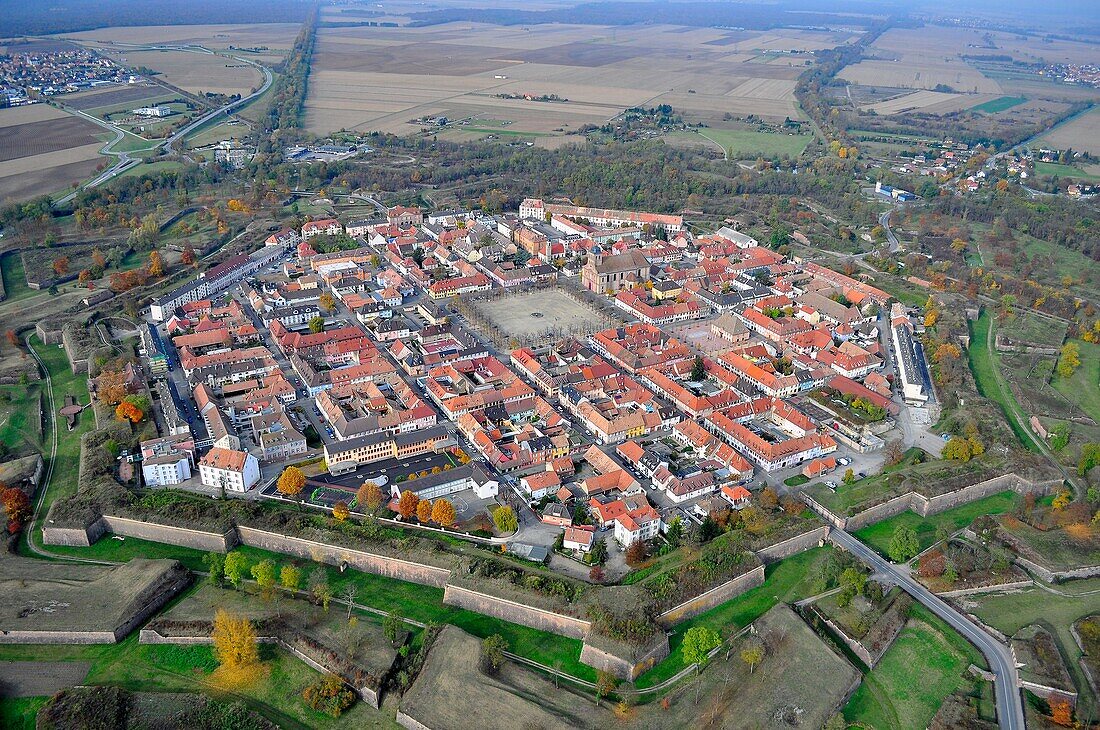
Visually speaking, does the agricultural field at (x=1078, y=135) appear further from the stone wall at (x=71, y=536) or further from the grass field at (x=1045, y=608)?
the stone wall at (x=71, y=536)

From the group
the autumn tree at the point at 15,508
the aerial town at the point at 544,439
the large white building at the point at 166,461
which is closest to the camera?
the aerial town at the point at 544,439

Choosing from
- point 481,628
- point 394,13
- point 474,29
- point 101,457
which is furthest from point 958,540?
point 394,13

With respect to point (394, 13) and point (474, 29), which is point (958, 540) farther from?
point (394, 13)

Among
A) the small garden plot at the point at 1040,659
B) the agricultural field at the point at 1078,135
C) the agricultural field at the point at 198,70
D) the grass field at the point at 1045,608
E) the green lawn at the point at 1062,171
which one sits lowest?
the grass field at the point at 1045,608

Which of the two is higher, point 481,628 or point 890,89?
point 890,89

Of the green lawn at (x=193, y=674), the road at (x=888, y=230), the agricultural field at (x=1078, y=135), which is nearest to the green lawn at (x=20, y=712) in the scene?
the green lawn at (x=193, y=674)

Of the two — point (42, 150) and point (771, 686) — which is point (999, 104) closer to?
point (771, 686)
